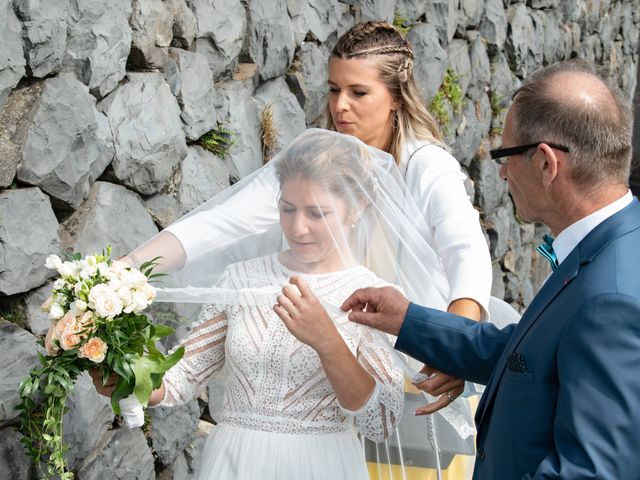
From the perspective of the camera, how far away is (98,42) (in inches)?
117

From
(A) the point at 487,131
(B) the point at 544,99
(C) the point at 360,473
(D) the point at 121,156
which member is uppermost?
(B) the point at 544,99

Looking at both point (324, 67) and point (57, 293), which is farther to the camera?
point (324, 67)

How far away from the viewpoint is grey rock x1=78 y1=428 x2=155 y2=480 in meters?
3.06

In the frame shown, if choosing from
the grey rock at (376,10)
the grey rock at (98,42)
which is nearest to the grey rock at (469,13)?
the grey rock at (376,10)

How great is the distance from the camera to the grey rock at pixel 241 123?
377 cm

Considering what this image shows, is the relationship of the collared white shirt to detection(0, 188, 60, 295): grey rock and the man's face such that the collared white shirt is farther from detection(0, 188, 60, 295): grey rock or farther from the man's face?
detection(0, 188, 60, 295): grey rock

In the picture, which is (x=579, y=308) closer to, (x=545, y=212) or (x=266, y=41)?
(x=545, y=212)

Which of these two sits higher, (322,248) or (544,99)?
(544,99)

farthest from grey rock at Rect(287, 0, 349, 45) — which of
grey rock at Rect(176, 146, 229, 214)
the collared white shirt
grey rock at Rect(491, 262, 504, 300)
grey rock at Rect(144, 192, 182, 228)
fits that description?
grey rock at Rect(491, 262, 504, 300)

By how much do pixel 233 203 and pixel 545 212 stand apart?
93 cm

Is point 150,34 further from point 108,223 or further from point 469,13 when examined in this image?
point 469,13

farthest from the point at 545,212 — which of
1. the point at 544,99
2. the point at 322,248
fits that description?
the point at 322,248

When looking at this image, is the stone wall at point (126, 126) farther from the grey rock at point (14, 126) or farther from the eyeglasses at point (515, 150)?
the eyeglasses at point (515, 150)

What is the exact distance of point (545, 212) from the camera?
189 cm
